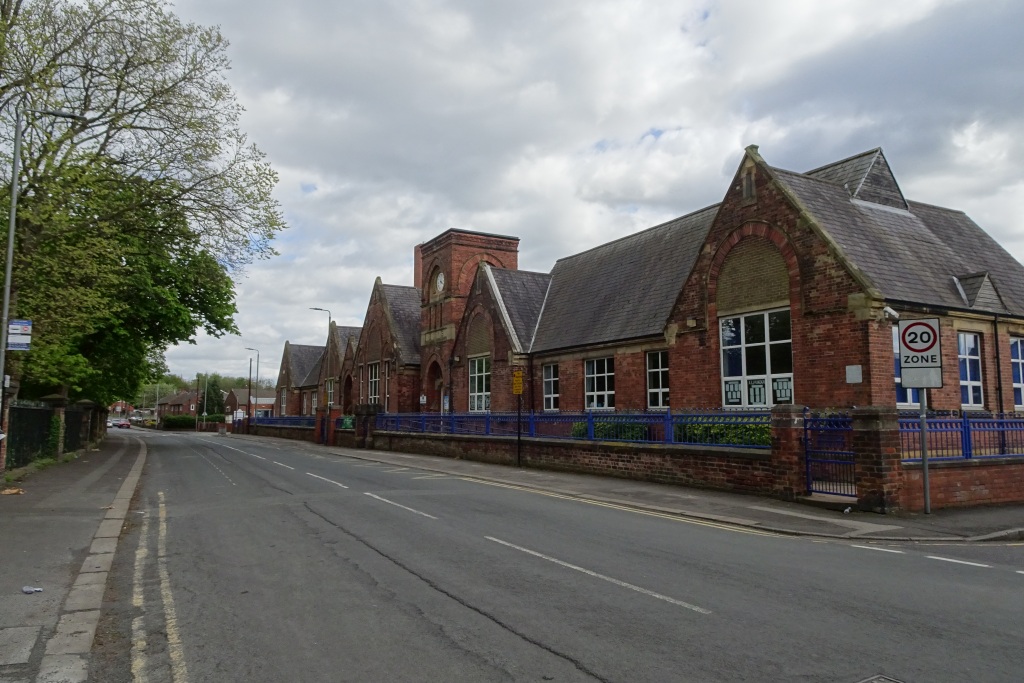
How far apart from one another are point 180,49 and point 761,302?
16.8 m

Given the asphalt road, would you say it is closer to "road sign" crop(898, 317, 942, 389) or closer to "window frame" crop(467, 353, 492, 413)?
"road sign" crop(898, 317, 942, 389)

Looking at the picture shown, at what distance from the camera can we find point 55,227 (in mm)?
16297

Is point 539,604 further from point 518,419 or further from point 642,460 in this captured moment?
point 518,419

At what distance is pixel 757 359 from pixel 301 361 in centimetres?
6168

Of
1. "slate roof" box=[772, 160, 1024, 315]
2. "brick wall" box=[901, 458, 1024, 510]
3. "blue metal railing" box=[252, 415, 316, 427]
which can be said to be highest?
"slate roof" box=[772, 160, 1024, 315]

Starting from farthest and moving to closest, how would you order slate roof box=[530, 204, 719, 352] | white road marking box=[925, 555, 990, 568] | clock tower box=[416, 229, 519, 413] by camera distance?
clock tower box=[416, 229, 519, 413]
slate roof box=[530, 204, 719, 352]
white road marking box=[925, 555, 990, 568]

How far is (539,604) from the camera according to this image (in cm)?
651

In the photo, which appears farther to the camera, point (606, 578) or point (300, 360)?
point (300, 360)

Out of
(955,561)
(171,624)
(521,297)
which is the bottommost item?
(955,561)

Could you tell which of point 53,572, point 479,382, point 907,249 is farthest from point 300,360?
point 53,572

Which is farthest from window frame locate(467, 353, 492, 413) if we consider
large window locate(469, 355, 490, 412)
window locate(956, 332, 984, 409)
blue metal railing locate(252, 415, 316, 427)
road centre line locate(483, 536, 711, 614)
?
road centre line locate(483, 536, 711, 614)

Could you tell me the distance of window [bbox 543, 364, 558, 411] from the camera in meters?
29.0

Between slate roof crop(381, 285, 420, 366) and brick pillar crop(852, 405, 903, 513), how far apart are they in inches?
1263

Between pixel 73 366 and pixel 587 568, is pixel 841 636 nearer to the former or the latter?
pixel 587 568
